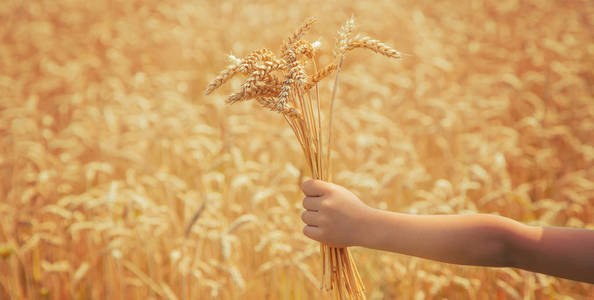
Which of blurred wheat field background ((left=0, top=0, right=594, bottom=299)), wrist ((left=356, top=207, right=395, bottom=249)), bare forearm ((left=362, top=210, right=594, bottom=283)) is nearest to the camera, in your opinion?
bare forearm ((left=362, top=210, right=594, bottom=283))

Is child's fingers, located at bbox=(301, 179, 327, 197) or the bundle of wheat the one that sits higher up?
the bundle of wheat

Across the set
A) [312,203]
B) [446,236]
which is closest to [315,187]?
[312,203]

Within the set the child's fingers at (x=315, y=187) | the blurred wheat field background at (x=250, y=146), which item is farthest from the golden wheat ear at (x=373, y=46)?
the blurred wheat field background at (x=250, y=146)

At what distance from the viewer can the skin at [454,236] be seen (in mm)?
1042

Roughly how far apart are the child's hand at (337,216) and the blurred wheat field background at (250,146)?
1.67 ft

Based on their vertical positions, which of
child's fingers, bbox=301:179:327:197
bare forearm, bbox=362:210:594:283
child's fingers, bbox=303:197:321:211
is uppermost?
child's fingers, bbox=301:179:327:197

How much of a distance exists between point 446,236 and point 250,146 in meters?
2.03

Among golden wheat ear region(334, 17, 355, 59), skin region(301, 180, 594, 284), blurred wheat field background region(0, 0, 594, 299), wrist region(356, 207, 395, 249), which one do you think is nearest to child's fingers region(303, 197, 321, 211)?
skin region(301, 180, 594, 284)

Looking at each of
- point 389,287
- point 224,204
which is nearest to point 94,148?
point 224,204

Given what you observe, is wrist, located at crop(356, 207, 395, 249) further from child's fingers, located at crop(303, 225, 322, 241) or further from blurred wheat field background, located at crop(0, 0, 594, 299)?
blurred wheat field background, located at crop(0, 0, 594, 299)

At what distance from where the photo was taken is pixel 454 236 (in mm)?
1096

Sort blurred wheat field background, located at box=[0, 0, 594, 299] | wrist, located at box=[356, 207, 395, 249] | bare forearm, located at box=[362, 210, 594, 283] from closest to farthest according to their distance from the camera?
1. bare forearm, located at box=[362, 210, 594, 283]
2. wrist, located at box=[356, 207, 395, 249]
3. blurred wheat field background, located at box=[0, 0, 594, 299]

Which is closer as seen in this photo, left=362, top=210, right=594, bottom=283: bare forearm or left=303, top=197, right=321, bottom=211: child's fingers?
left=362, top=210, right=594, bottom=283: bare forearm

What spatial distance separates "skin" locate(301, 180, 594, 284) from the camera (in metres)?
1.04
